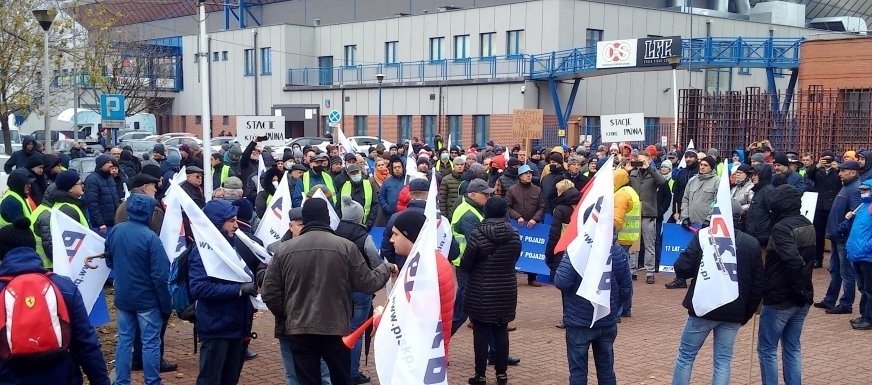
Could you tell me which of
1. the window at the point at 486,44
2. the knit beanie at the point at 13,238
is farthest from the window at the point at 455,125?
the knit beanie at the point at 13,238

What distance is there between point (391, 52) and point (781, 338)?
133 feet

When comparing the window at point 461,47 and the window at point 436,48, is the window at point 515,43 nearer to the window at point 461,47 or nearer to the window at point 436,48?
A: the window at point 461,47

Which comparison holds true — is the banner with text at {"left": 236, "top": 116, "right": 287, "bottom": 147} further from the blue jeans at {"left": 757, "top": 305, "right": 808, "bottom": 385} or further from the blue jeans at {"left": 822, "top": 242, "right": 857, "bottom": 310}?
the blue jeans at {"left": 757, "top": 305, "right": 808, "bottom": 385}

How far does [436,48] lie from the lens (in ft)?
145

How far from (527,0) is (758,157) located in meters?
27.0

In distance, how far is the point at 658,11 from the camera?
138ft

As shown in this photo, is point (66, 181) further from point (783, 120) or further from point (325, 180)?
point (783, 120)

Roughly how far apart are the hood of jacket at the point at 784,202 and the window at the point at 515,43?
3336 centimetres

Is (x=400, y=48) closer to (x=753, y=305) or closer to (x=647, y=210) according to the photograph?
(x=647, y=210)

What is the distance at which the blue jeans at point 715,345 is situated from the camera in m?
6.75

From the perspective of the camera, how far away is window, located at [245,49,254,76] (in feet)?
173

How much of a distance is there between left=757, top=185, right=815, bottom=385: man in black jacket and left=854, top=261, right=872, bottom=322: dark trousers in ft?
Answer: 10.2

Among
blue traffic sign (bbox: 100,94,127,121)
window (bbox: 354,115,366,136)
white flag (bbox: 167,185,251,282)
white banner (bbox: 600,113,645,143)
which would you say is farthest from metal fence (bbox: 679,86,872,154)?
window (bbox: 354,115,366,136)

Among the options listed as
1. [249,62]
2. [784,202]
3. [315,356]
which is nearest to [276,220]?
[315,356]
